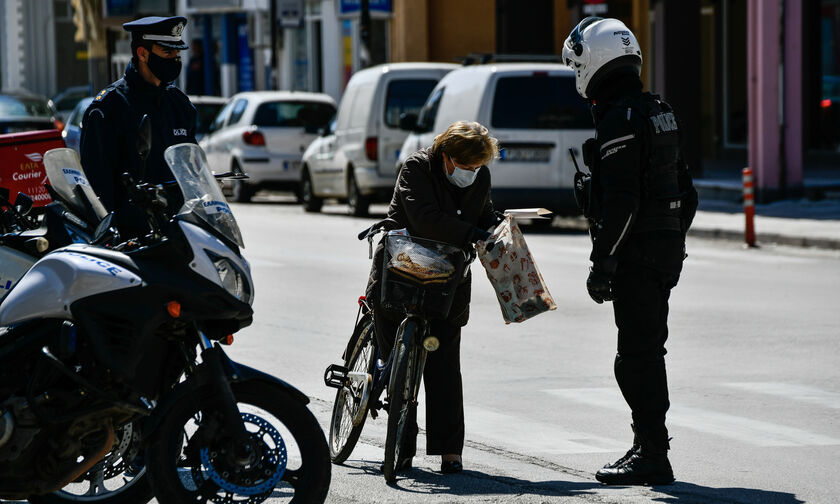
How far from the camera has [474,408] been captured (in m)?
8.18

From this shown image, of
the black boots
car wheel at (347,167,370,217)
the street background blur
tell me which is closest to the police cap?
the black boots

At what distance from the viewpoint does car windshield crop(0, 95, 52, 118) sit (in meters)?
27.0

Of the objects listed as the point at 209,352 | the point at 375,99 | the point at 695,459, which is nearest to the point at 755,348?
the point at 695,459

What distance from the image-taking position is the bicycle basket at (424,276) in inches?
253

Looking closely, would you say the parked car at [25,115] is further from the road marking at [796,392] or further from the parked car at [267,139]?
the road marking at [796,392]

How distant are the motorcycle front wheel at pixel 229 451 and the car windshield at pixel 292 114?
66.6ft

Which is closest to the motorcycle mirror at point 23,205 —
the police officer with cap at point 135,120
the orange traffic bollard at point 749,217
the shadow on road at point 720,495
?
the police officer with cap at point 135,120

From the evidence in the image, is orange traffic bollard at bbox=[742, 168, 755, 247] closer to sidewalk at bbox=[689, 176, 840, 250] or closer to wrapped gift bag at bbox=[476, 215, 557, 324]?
sidewalk at bbox=[689, 176, 840, 250]

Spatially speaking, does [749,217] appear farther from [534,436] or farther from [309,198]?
[534,436]

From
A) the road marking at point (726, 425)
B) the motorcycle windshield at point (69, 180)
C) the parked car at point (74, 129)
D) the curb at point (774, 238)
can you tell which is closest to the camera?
the motorcycle windshield at point (69, 180)

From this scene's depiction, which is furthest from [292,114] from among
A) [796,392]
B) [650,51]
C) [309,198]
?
[796,392]

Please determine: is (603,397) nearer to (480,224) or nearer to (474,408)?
(474,408)

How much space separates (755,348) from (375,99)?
12.2 meters

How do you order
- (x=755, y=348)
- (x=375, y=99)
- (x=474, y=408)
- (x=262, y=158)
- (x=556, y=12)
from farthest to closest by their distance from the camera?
1. (x=556, y=12)
2. (x=262, y=158)
3. (x=375, y=99)
4. (x=755, y=348)
5. (x=474, y=408)
